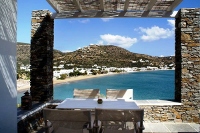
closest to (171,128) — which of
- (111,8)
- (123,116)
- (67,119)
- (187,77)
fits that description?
(187,77)

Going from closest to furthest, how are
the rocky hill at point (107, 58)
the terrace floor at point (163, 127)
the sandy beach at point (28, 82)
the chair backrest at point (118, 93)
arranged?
the terrace floor at point (163, 127) < the chair backrest at point (118, 93) < the sandy beach at point (28, 82) < the rocky hill at point (107, 58)

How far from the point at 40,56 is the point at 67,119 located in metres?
3.94

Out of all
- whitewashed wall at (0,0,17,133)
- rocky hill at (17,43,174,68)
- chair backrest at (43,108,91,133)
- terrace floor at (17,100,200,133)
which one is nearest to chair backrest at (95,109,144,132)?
chair backrest at (43,108,91,133)

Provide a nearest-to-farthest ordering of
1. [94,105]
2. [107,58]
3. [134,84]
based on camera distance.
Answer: [94,105], [134,84], [107,58]

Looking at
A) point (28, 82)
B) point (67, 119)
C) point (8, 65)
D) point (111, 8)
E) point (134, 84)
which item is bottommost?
point (134, 84)

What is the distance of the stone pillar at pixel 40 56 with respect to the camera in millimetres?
Result: 6961

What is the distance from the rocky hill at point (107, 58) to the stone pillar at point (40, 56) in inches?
787

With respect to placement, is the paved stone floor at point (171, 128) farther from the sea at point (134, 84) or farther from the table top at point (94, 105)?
the sea at point (134, 84)

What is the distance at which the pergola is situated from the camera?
6.48 metres

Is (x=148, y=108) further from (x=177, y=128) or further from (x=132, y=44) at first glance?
(x=132, y=44)

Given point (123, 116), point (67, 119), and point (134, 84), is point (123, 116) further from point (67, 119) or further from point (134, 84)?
point (134, 84)

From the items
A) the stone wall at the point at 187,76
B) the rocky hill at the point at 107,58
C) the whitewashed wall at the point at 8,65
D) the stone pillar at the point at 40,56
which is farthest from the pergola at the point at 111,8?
the rocky hill at the point at 107,58

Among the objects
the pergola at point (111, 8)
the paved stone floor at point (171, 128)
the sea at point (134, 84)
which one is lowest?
the sea at point (134, 84)

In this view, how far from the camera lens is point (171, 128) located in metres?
5.98
